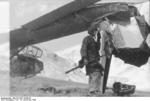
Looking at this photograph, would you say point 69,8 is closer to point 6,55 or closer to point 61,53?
point 61,53

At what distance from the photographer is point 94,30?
4.66m

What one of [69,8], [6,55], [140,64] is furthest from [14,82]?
[140,64]

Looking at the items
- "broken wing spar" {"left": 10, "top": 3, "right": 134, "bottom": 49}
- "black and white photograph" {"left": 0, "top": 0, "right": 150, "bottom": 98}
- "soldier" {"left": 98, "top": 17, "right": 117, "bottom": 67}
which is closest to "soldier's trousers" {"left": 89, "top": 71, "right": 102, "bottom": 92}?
"black and white photograph" {"left": 0, "top": 0, "right": 150, "bottom": 98}

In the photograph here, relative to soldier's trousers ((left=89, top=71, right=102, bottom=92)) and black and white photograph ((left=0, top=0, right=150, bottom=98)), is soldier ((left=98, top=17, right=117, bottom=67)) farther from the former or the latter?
soldier's trousers ((left=89, top=71, right=102, bottom=92))

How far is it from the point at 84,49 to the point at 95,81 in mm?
375

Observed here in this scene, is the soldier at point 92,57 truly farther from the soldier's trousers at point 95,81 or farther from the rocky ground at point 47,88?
the rocky ground at point 47,88

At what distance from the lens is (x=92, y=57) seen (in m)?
4.70

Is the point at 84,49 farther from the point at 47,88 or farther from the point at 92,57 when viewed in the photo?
the point at 47,88

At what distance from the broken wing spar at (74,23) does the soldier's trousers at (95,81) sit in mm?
513

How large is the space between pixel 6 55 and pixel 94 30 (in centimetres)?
99

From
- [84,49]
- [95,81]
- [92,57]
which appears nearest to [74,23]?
[84,49]

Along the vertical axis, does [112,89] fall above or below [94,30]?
below

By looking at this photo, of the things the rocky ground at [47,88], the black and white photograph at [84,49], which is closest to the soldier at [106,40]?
the black and white photograph at [84,49]

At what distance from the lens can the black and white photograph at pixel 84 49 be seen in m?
4.58
